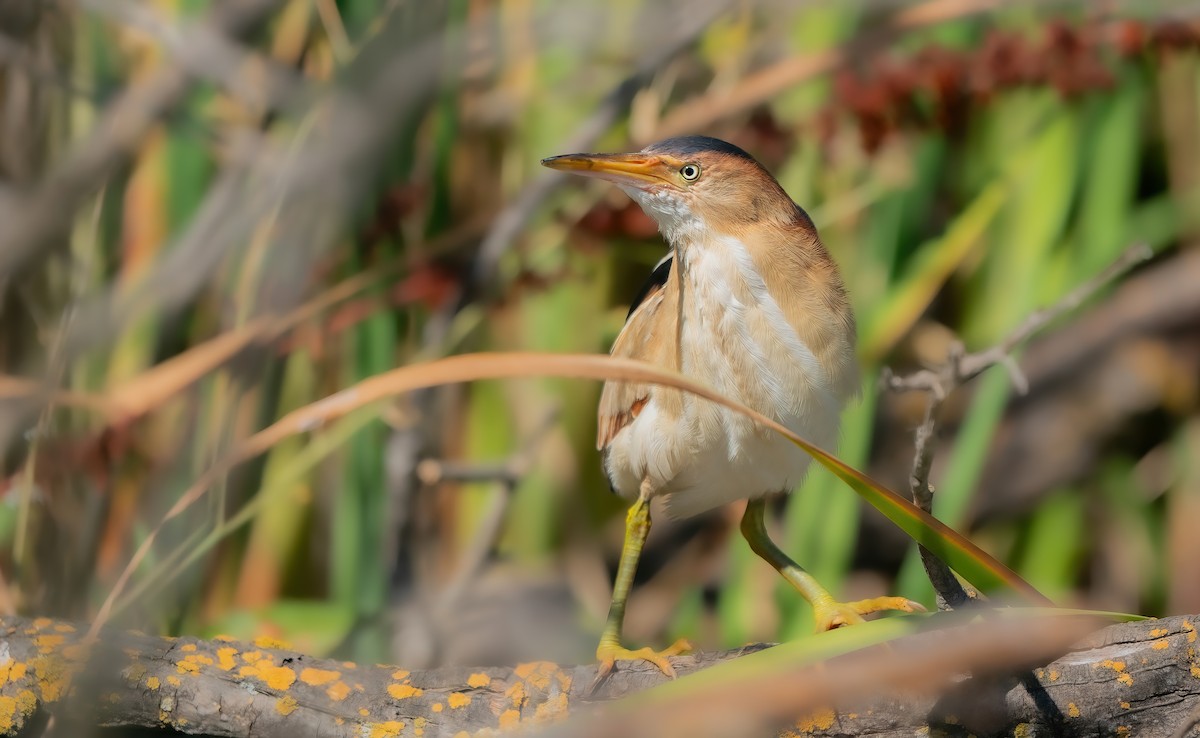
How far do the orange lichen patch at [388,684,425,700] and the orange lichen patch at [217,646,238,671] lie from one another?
0.14 m

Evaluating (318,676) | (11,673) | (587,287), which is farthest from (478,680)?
(587,287)

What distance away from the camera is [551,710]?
1.00 meters

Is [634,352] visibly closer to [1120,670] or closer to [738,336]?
[738,336]

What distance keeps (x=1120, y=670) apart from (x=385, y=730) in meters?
0.59

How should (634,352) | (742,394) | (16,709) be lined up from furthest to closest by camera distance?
(634,352)
(742,394)
(16,709)

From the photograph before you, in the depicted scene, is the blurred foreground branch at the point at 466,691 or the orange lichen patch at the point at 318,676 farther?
the orange lichen patch at the point at 318,676

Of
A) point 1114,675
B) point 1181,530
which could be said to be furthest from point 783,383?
point 1181,530

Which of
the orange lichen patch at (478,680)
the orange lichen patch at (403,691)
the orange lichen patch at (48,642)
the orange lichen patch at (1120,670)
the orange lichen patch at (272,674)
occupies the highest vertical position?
the orange lichen patch at (48,642)

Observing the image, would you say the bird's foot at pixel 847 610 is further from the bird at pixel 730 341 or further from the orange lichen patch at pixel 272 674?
the orange lichen patch at pixel 272 674

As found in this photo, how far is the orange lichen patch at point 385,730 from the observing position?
100 cm

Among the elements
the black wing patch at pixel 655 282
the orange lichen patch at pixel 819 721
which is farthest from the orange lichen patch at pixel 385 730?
the black wing patch at pixel 655 282

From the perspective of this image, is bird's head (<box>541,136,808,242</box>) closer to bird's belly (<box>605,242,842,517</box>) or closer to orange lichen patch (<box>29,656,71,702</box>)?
bird's belly (<box>605,242,842,517</box>)

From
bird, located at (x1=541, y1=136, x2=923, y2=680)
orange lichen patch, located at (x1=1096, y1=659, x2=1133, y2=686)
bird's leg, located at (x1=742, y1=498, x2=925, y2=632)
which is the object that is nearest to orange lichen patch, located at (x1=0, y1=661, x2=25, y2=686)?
bird, located at (x1=541, y1=136, x2=923, y2=680)

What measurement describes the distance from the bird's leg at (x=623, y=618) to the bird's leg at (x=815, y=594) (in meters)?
0.13
